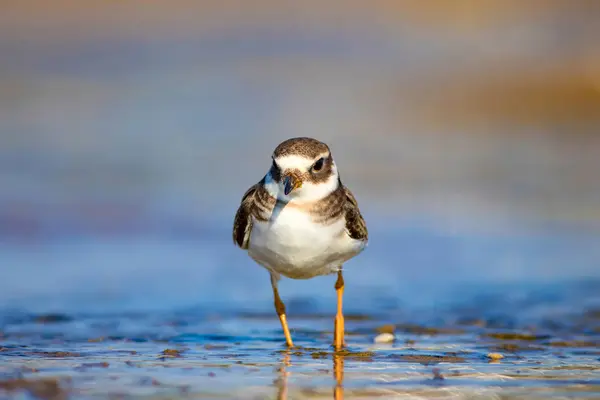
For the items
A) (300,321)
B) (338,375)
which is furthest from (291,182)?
(300,321)

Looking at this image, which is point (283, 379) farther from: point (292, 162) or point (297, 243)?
point (292, 162)

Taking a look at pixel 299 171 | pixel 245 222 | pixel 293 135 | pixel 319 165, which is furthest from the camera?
pixel 293 135

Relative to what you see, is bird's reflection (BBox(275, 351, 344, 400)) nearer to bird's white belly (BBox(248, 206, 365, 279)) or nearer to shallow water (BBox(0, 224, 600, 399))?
shallow water (BBox(0, 224, 600, 399))

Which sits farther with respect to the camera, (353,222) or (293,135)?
(293,135)

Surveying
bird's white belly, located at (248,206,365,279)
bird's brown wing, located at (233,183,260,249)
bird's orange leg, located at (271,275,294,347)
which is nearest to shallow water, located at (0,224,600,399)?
bird's orange leg, located at (271,275,294,347)

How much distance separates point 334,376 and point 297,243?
1.40m

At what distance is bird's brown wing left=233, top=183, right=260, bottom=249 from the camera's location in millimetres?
7867

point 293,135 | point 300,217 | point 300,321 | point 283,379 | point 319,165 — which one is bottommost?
point 283,379

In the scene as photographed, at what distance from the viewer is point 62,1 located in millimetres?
27469

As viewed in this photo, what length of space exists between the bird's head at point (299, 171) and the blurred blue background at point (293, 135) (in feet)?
9.38

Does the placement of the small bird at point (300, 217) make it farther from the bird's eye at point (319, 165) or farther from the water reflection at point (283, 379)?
the water reflection at point (283, 379)

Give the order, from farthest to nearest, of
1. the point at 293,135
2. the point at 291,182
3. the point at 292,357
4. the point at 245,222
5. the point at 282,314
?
the point at 293,135, the point at 282,314, the point at 245,222, the point at 291,182, the point at 292,357

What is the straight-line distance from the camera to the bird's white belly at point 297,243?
24.7 ft

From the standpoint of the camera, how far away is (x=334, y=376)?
6391 mm
